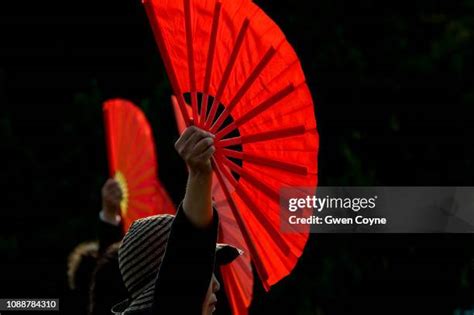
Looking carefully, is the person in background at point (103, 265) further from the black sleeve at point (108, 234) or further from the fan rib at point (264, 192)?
the fan rib at point (264, 192)

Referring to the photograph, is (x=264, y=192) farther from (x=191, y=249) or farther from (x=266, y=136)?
(x=191, y=249)

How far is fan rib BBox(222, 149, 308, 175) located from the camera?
1.58m

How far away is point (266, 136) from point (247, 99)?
83 millimetres

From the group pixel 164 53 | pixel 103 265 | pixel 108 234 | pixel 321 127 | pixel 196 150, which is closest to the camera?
pixel 196 150

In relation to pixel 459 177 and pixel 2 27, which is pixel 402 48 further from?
pixel 2 27

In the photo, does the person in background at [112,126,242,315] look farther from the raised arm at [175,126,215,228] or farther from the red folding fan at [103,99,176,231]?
the red folding fan at [103,99,176,231]

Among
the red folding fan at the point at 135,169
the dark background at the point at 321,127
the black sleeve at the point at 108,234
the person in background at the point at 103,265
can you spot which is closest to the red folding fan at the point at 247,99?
the person in background at the point at 103,265

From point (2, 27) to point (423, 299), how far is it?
152 inches

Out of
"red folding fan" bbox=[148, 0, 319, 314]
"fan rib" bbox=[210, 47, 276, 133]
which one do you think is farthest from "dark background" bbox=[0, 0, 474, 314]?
"fan rib" bbox=[210, 47, 276, 133]

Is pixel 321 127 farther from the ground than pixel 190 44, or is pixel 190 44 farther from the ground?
pixel 190 44

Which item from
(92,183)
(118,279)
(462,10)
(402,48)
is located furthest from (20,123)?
(118,279)

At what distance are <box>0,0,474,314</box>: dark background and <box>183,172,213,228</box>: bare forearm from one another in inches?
174

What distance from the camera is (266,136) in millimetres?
1580

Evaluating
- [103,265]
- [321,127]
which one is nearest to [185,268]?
[103,265]
